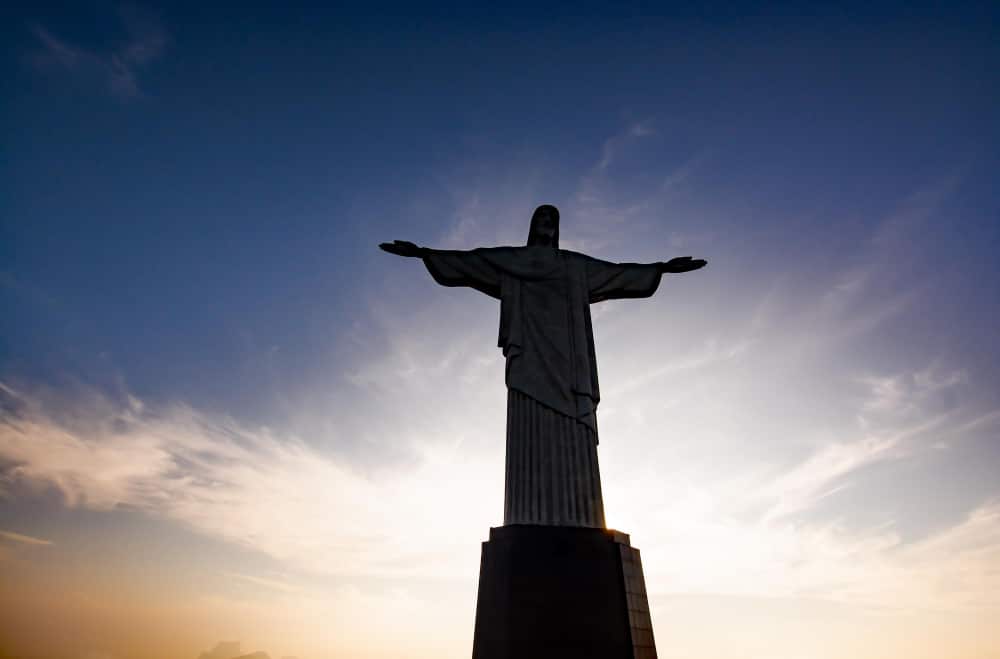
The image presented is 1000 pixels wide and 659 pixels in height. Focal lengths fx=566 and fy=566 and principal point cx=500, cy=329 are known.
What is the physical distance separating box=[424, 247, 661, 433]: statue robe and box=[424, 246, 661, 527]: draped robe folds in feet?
0.05

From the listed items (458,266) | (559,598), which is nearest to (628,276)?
(458,266)

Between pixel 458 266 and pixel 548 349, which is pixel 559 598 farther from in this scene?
pixel 458 266

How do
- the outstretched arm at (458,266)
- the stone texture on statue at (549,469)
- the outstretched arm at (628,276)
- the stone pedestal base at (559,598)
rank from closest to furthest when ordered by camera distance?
the stone pedestal base at (559,598) → the stone texture on statue at (549,469) → the outstretched arm at (458,266) → the outstretched arm at (628,276)

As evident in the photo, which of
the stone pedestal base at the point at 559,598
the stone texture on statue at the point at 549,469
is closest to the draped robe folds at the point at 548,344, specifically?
the stone texture on statue at the point at 549,469

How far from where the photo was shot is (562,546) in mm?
6848

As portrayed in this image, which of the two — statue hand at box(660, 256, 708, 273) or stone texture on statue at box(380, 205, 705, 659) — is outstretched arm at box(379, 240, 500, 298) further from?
statue hand at box(660, 256, 708, 273)

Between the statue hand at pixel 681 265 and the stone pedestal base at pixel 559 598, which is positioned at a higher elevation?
the statue hand at pixel 681 265

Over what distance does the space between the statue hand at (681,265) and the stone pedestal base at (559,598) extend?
4.95 meters

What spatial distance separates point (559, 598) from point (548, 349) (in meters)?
3.50

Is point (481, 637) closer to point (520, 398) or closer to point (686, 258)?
point (520, 398)

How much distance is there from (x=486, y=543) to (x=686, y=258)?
6.02 metres

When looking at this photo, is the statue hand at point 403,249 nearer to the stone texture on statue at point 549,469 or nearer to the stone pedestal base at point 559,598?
the stone texture on statue at point 549,469

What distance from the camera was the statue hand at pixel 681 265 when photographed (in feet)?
32.8

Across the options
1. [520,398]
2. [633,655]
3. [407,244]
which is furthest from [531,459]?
[407,244]
